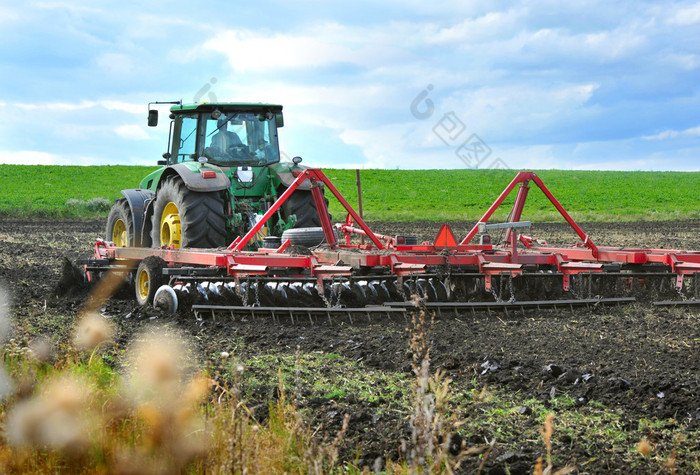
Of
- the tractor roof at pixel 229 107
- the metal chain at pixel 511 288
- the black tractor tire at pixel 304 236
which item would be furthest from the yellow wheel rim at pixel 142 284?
the metal chain at pixel 511 288

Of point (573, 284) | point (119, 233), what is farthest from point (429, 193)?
point (573, 284)

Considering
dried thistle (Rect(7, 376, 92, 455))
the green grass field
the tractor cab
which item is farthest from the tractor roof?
the green grass field

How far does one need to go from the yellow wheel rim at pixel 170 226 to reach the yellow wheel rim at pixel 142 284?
77 centimetres

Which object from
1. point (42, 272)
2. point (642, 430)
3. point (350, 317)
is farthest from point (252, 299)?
point (42, 272)

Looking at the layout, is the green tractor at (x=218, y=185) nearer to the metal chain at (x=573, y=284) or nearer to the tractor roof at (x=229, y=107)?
the tractor roof at (x=229, y=107)

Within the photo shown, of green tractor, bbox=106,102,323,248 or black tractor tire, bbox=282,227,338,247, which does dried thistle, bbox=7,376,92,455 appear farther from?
green tractor, bbox=106,102,323,248

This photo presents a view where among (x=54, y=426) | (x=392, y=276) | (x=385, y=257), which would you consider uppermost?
(x=385, y=257)

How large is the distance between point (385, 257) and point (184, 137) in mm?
3848

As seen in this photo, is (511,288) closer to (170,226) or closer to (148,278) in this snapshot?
(148,278)

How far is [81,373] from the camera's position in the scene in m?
4.36

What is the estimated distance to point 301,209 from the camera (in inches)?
366

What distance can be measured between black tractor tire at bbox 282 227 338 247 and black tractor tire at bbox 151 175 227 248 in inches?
31.3

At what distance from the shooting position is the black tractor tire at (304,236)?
8.17m

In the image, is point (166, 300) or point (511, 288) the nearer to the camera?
point (166, 300)
